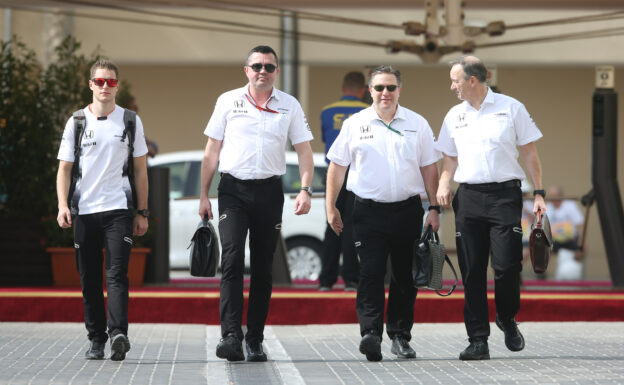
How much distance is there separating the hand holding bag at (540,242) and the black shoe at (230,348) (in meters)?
1.89

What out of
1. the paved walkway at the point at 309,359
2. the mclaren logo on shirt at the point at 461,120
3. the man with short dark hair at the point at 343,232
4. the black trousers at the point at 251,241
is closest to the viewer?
the paved walkway at the point at 309,359

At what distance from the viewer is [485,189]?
26.2 feet

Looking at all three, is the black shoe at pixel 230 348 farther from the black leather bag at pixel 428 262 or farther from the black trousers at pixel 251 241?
the black leather bag at pixel 428 262

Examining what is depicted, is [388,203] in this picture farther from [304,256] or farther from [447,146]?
[304,256]

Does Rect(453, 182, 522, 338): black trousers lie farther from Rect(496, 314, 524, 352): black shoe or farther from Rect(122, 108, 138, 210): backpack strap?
Rect(122, 108, 138, 210): backpack strap

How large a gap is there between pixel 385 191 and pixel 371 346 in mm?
944

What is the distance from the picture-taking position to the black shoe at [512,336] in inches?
320

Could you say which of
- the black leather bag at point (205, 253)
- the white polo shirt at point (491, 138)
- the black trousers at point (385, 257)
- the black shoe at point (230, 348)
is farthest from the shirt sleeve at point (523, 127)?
the black shoe at point (230, 348)

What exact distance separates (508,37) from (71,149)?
14.5 m

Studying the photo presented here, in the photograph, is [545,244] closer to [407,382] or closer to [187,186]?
[407,382]

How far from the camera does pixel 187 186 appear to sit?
15000 mm

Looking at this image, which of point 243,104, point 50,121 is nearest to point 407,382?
point 243,104

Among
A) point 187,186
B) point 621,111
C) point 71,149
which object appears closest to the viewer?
point 71,149

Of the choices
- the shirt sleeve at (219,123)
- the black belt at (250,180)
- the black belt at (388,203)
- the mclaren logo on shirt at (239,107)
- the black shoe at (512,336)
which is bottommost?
the black shoe at (512,336)
